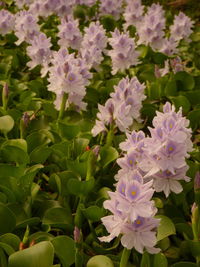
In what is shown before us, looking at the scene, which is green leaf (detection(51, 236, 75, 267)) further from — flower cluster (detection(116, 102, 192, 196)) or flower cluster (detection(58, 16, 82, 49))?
flower cluster (detection(58, 16, 82, 49))

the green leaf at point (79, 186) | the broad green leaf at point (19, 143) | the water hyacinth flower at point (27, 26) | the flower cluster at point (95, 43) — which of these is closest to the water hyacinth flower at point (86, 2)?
the water hyacinth flower at point (27, 26)

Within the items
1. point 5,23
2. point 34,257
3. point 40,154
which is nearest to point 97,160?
point 40,154

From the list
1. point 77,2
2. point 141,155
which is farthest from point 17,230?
point 77,2

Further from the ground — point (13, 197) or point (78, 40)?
point (78, 40)

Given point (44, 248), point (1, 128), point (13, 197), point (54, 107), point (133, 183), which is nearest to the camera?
point (133, 183)

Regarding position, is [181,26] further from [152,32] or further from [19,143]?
[19,143]

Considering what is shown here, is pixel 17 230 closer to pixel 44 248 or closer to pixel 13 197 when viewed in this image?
pixel 13 197

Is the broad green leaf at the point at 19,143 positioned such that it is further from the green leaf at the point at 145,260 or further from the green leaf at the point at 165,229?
the green leaf at the point at 145,260
